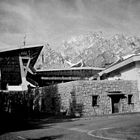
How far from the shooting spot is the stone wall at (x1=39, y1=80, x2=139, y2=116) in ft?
71.3

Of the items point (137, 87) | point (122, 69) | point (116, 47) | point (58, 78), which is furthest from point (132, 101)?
point (116, 47)

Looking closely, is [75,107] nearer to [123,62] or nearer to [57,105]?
[57,105]

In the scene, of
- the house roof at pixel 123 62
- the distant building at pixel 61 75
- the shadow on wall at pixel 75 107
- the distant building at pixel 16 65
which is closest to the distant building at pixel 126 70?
the house roof at pixel 123 62

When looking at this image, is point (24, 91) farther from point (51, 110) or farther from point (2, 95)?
point (51, 110)

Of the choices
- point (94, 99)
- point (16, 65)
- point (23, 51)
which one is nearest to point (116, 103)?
point (94, 99)

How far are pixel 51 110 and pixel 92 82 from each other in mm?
6395

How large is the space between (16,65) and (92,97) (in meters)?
16.4

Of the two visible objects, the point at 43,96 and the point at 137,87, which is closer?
the point at 137,87

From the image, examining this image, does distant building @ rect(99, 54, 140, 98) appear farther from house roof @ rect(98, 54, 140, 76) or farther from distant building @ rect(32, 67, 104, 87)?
distant building @ rect(32, 67, 104, 87)

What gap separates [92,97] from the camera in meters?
22.3

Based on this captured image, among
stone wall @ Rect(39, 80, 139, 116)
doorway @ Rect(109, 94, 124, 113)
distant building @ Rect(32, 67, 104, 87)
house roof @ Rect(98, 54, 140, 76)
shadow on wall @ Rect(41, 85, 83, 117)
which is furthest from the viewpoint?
distant building @ Rect(32, 67, 104, 87)

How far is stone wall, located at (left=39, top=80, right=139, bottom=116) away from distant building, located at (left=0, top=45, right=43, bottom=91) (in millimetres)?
7193

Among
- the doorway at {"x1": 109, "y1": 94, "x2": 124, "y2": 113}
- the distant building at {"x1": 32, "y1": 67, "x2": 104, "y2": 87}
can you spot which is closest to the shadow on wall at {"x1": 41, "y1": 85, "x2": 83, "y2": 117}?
the doorway at {"x1": 109, "y1": 94, "x2": 124, "y2": 113}

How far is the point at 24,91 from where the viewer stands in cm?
3048
